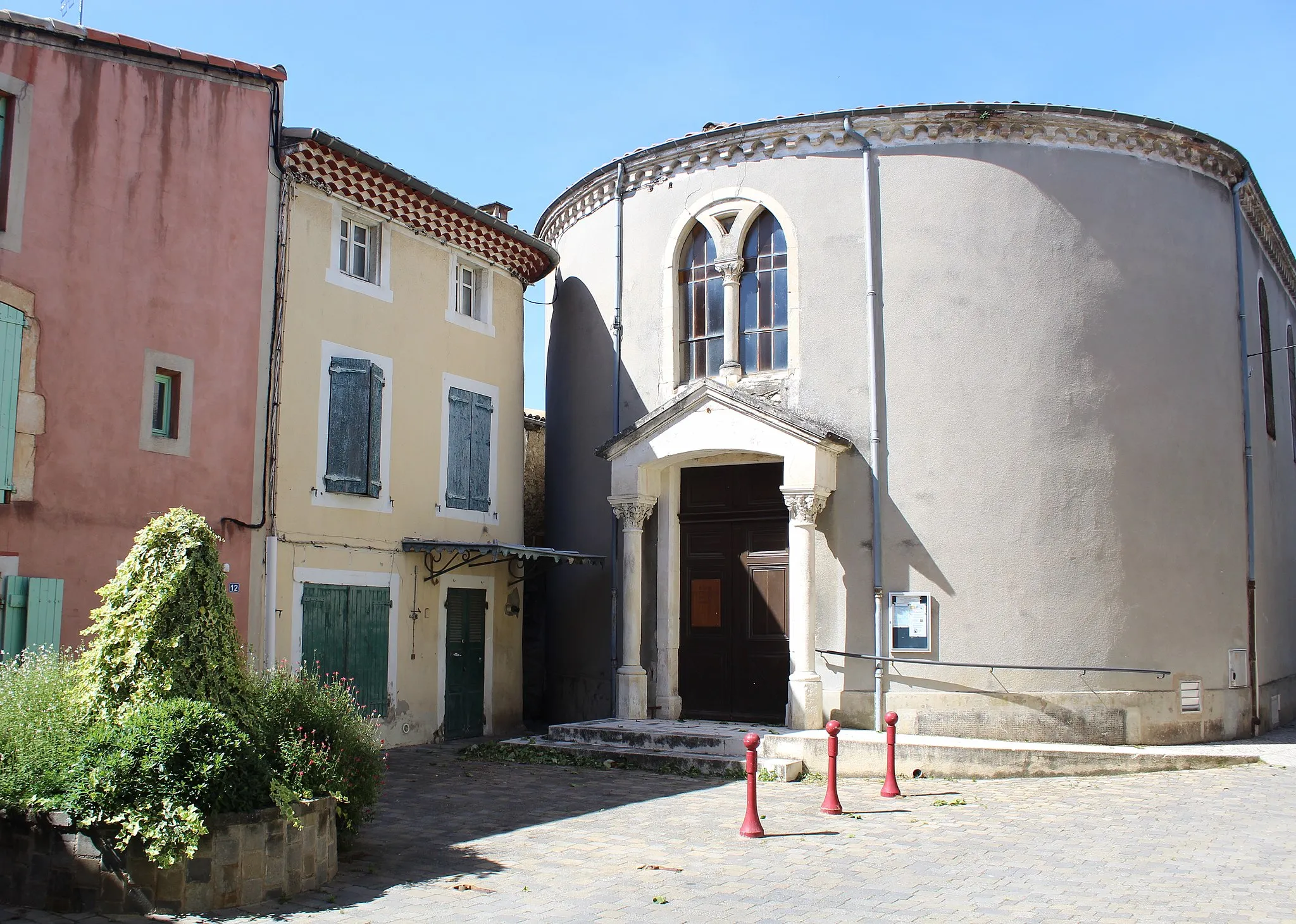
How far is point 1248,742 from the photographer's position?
1420 cm

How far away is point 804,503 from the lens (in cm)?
1405

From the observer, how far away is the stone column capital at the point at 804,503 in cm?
1402

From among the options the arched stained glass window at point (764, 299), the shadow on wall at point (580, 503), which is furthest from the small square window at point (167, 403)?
the arched stained glass window at point (764, 299)

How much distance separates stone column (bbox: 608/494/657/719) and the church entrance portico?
0.02 m

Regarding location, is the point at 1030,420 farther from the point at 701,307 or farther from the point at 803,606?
the point at 701,307

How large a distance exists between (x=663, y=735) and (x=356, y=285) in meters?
6.66

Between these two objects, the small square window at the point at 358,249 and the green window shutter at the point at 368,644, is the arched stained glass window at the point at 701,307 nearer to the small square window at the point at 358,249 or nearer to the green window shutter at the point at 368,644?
the small square window at the point at 358,249

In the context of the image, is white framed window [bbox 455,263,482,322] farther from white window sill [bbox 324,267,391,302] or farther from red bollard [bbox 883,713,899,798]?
red bollard [bbox 883,713,899,798]

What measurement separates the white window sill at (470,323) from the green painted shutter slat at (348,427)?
1859 mm

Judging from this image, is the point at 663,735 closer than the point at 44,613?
No

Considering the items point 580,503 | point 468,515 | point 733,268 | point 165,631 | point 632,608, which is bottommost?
point 165,631

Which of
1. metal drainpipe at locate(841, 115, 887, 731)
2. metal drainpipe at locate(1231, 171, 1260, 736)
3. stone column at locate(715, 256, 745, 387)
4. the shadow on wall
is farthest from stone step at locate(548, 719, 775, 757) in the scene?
metal drainpipe at locate(1231, 171, 1260, 736)

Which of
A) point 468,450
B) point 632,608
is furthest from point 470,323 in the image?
point 632,608

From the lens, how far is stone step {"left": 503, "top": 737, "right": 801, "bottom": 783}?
12305 millimetres
